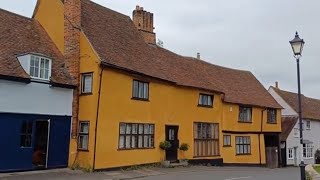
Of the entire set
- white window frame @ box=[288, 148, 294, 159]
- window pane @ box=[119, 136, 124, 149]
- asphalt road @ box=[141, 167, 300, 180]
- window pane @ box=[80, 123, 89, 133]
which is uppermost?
window pane @ box=[80, 123, 89, 133]

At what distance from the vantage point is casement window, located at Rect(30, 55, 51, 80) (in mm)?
20516

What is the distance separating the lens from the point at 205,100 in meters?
32.1

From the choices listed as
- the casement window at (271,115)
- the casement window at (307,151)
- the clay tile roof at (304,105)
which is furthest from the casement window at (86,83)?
the casement window at (307,151)

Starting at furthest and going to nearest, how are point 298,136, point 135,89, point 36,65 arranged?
point 298,136 → point 135,89 → point 36,65

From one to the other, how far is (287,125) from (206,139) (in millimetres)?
20373

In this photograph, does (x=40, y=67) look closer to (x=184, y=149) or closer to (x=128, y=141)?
(x=128, y=141)

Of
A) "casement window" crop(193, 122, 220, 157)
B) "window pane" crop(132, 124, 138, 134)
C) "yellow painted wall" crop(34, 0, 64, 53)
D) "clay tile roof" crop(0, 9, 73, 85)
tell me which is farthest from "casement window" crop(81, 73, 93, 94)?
"casement window" crop(193, 122, 220, 157)

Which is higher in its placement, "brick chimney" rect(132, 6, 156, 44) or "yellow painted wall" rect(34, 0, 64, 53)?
"brick chimney" rect(132, 6, 156, 44)

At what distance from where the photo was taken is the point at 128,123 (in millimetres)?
23891

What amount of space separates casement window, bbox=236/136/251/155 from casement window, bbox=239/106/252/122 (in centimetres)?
161

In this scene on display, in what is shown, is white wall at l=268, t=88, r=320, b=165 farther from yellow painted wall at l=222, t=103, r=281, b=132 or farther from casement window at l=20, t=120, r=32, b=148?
casement window at l=20, t=120, r=32, b=148

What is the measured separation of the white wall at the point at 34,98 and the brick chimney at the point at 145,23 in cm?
996

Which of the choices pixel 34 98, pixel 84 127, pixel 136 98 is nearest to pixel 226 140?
pixel 136 98

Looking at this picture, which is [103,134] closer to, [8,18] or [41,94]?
[41,94]
